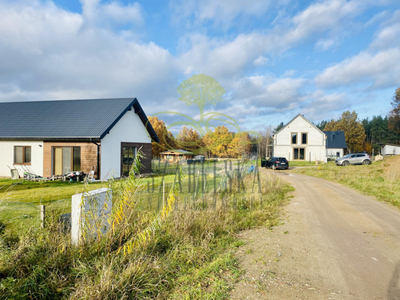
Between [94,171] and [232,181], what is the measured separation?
878 cm

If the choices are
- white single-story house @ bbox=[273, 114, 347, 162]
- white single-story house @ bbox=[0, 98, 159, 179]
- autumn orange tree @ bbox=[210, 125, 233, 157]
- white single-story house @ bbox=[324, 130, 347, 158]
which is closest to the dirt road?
autumn orange tree @ bbox=[210, 125, 233, 157]

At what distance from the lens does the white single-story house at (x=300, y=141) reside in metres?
39.2

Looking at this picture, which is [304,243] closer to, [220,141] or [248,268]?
[248,268]

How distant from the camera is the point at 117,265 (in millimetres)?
3883

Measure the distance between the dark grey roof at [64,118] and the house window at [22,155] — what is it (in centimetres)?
85

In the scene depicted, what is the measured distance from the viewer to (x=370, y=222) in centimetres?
714

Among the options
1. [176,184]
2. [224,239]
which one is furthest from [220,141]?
[176,184]

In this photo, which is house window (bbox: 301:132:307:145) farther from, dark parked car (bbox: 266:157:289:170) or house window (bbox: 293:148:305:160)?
dark parked car (bbox: 266:157:289:170)

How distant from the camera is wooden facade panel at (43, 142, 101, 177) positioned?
595 inches

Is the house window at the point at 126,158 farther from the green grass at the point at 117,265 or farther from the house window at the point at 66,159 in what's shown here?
the green grass at the point at 117,265

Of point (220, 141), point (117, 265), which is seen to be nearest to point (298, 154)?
point (220, 141)

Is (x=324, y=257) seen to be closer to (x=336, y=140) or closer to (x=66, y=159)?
(x=66, y=159)

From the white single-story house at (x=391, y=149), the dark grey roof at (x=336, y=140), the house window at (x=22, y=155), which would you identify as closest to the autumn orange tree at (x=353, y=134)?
Answer: the white single-story house at (x=391, y=149)

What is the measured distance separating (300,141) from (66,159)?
1376 inches
